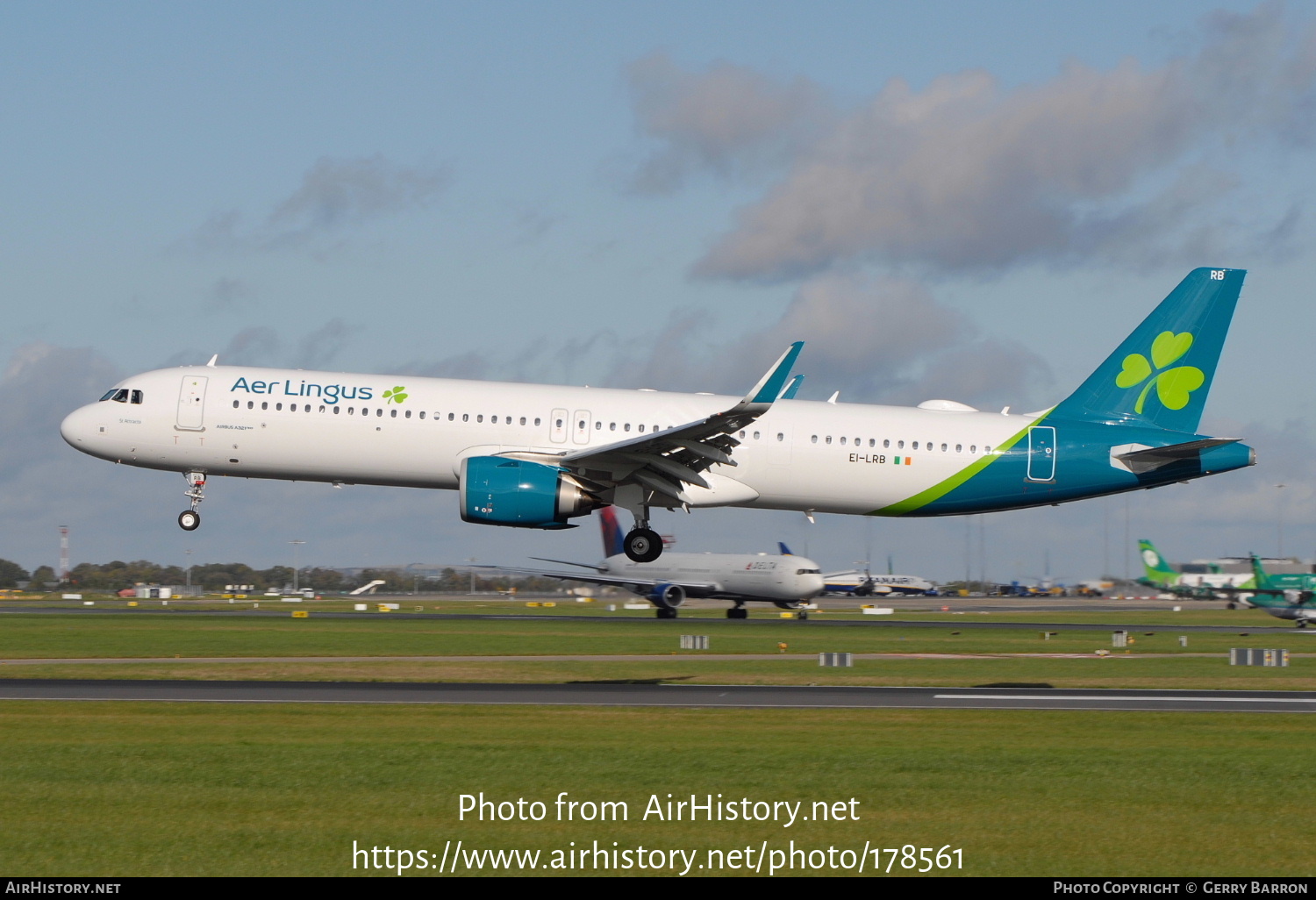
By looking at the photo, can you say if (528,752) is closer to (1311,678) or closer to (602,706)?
(602,706)

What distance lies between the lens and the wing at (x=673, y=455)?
34812 mm

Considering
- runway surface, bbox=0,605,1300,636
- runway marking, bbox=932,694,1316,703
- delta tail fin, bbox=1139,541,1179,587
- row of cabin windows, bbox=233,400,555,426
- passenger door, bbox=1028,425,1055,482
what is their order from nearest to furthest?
runway marking, bbox=932,694,1316,703 → row of cabin windows, bbox=233,400,555,426 → passenger door, bbox=1028,425,1055,482 → runway surface, bbox=0,605,1300,636 → delta tail fin, bbox=1139,541,1179,587

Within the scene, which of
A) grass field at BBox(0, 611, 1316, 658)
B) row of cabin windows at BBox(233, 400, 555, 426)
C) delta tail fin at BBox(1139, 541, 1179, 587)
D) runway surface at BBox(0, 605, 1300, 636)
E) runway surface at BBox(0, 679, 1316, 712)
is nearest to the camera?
runway surface at BBox(0, 679, 1316, 712)

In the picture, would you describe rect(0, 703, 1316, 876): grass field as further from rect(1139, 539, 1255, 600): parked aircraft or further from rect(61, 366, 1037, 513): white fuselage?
rect(1139, 539, 1255, 600): parked aircraft

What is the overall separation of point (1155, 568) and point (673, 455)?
104364mm

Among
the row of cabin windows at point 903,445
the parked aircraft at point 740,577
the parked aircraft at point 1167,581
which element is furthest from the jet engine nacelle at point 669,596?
the parked aircraft at point 1167,581

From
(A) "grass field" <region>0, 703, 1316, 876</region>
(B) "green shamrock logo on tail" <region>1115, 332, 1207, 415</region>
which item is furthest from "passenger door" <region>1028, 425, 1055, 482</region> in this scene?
(A) "grass field" <region>0, 703, 1316, 876</region>

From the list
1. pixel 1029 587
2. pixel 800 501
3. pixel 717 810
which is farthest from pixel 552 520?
pixel 1029 587

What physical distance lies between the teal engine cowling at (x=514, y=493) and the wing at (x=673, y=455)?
0.68m

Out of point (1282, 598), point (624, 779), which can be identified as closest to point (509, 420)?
point (624, 779)

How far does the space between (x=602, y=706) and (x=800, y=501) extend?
1757 centimetres

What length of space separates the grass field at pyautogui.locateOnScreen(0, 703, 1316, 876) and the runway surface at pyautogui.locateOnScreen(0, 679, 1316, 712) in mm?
1477

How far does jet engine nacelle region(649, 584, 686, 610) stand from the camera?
216 ft

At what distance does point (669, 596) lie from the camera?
65812 millimetres
